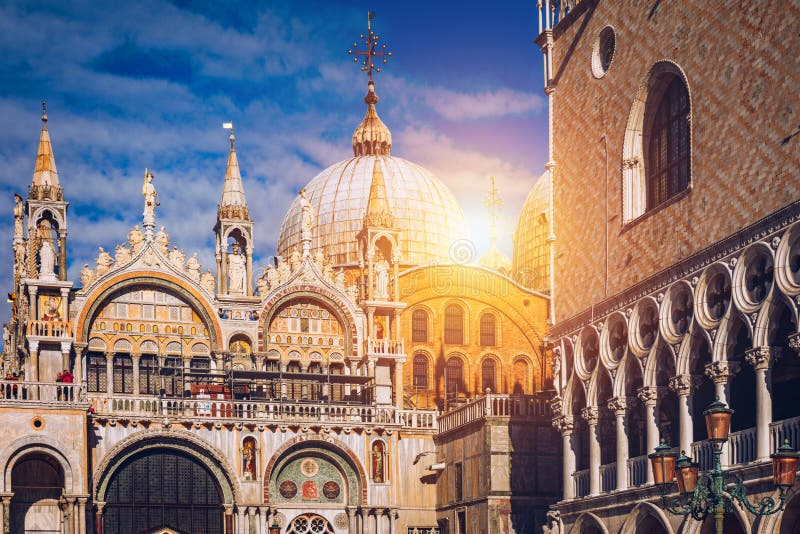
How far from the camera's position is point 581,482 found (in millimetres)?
40750

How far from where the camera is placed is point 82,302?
45219mm

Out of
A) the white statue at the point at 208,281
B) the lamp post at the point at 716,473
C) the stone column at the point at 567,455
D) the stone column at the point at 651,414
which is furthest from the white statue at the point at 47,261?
the lamp post at the point at 716,473

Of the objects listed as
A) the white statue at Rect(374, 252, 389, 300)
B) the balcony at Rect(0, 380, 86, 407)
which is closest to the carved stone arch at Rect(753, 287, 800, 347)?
the white statue at Rect(374, 252, 389, 300)

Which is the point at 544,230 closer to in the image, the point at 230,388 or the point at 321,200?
the point at 321,200

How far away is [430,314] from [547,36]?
12931 millimetres

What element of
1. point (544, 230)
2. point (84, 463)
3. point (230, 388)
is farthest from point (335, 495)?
point (544, 230)

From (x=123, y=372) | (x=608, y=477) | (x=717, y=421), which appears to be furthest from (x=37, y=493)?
(x=717, y=421)

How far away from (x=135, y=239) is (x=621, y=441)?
1698cm

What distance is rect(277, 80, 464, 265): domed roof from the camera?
6112 cm

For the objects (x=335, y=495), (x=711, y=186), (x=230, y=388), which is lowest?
(x=335, y=495)

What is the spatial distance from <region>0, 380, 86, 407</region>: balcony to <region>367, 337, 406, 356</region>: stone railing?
381 inches

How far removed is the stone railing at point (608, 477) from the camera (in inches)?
1523

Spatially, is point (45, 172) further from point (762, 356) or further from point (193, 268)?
point (762, 356)

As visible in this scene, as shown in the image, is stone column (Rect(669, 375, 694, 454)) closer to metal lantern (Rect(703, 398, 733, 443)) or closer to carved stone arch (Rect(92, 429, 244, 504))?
metal lantern (Rect(703, 398, 733, 443))
